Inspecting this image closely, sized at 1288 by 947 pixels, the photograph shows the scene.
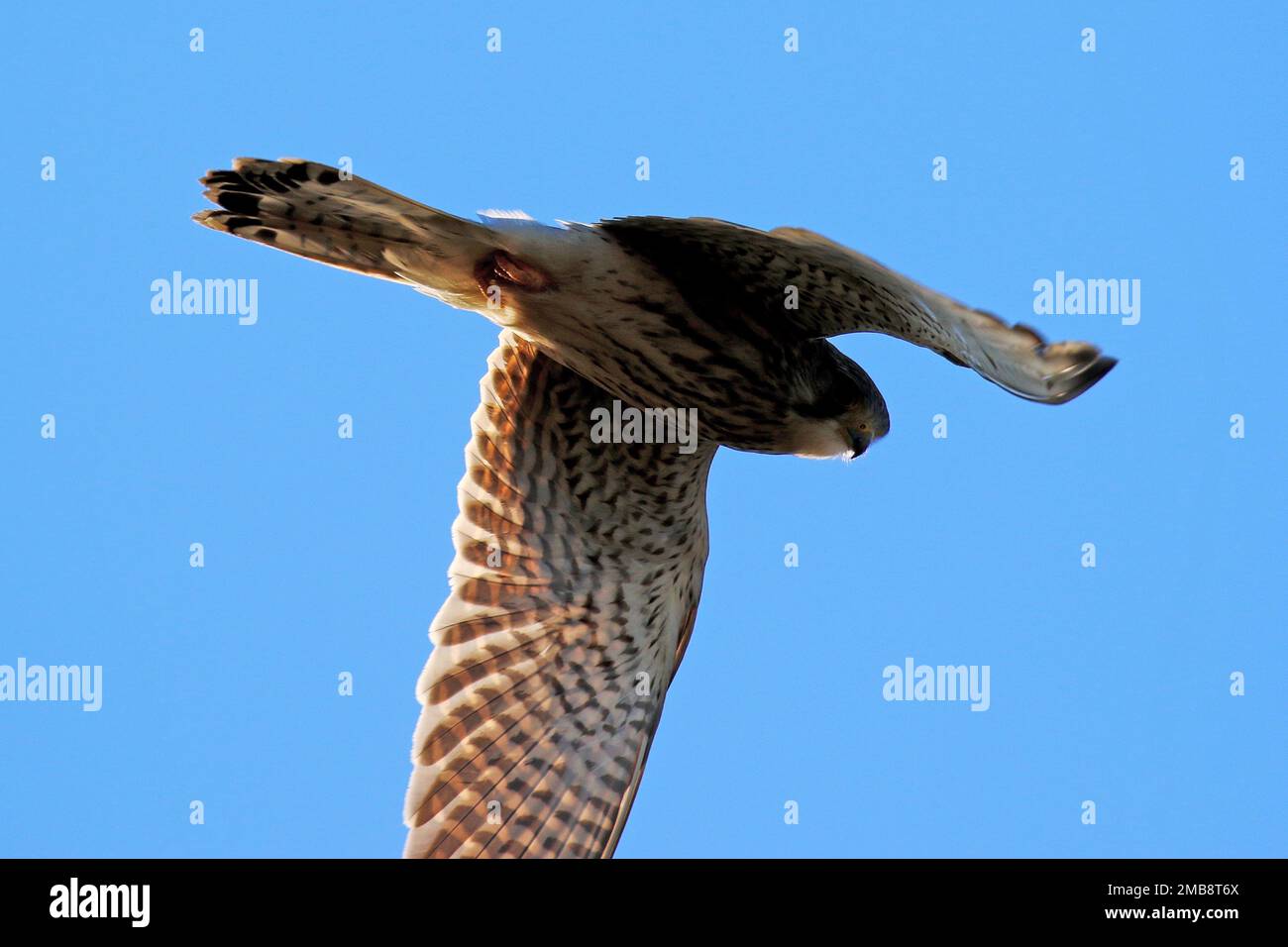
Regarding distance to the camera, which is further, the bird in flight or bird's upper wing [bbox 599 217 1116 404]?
the bird in flight

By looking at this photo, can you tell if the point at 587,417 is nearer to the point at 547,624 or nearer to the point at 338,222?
the point at 547,624

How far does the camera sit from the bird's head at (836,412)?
299 inches

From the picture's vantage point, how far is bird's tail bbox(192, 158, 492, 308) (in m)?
6.29

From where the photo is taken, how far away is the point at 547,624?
8164 mm

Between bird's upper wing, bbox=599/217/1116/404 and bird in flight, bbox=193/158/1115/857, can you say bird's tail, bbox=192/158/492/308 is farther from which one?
bird's upper wing, bbox=599/217/1116/404

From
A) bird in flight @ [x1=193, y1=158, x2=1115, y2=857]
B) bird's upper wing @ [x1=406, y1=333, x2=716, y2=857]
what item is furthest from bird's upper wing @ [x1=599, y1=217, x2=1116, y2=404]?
bird's upper wing @ [x1=406, y1=333, x2=716, y2=857]

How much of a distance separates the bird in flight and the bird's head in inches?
0.5

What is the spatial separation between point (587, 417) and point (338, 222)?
1881mm

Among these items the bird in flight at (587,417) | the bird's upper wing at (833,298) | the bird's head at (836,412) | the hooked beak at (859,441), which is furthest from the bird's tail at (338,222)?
the hooked beak at (859,441)

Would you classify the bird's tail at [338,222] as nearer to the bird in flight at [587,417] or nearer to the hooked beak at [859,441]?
the bird in flight at [587,417]

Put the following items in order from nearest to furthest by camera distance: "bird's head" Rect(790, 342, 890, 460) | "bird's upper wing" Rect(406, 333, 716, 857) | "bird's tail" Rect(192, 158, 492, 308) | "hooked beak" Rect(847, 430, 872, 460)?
"bird's tail" Rect(192, 158, 492, 308) < "bird's head" Rect(790, 342, 890, 460) < "bird's upper wing" Rect(406, 333, 716, 857) < "hooked beak" Rect(847, 430, 872, 460)


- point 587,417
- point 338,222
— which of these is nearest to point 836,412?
point 587,417

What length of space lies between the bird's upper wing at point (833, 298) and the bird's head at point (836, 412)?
0.34 meters
